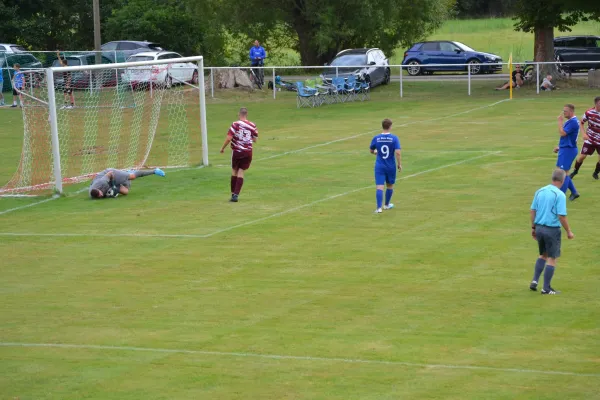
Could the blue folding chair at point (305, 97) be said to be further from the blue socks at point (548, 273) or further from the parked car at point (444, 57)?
the blue socks at point (548, 273)

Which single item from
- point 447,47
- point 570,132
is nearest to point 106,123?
point 570,132

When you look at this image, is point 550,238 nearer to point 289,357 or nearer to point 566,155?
point 289,357

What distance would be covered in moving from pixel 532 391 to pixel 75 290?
6.91 m

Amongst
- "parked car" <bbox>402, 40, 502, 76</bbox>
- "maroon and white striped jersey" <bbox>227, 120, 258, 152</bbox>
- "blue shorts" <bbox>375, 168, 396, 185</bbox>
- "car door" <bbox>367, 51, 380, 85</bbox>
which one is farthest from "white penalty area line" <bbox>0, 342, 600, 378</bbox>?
"parked car" <bbox>402, 40, 502, 76</bbox>

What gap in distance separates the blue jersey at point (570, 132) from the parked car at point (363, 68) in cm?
2240

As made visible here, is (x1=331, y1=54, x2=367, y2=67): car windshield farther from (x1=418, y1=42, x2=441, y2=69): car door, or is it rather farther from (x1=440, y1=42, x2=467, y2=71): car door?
(x1=440, y1=42, x2=467, y2=71): car door

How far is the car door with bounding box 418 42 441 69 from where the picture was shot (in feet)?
162

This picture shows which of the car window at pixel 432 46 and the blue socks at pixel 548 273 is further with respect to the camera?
the car window at pixel 432 46

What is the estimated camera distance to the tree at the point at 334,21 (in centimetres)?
4759

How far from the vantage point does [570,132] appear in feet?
59.9

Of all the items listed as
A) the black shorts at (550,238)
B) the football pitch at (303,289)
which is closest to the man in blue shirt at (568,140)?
the football pitch at (303,289)

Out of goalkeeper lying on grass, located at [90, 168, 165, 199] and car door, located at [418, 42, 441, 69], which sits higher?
car door, located at [418, 42, 441, 69]

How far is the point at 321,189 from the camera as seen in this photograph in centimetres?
2073

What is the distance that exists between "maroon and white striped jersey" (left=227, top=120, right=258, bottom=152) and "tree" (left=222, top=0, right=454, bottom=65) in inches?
1119
